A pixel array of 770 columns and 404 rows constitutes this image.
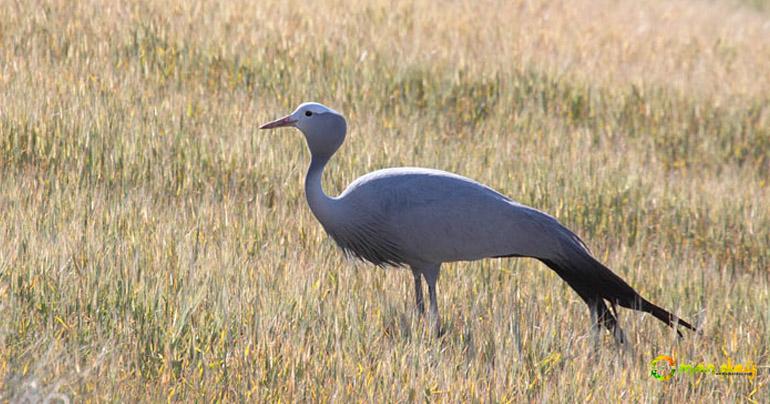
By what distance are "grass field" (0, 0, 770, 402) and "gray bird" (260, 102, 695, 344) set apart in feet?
0.63

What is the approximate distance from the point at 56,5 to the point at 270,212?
420cm

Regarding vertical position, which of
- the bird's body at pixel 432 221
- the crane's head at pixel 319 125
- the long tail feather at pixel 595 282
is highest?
the crane's head at pixel 319 125

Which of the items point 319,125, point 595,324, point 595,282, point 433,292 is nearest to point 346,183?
point 319,125

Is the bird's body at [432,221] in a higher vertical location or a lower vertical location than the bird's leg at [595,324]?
higher

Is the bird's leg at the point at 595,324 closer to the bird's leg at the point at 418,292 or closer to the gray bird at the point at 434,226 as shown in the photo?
the gray bird at the point at 434,226

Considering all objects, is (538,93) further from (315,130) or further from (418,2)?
(315,130)

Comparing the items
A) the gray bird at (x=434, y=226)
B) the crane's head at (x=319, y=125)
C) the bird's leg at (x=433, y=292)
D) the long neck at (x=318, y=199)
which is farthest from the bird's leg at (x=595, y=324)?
the crane's head at (x=319, y=125)

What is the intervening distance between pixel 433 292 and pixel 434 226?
13.4 inches

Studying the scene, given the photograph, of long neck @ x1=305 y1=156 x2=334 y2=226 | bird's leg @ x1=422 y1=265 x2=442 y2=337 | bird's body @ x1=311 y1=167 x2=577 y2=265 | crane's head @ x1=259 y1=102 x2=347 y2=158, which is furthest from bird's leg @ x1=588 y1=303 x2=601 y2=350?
crane's head @ x1=259 y1=102 x2=347 y2=158

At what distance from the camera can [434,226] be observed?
519cm

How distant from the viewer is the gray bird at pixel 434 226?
204 inches

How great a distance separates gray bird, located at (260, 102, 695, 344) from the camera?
5.17 metres

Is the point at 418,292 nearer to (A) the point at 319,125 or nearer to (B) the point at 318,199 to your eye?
(B) the point at 318,199

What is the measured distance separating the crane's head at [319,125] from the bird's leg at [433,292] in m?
0.81
